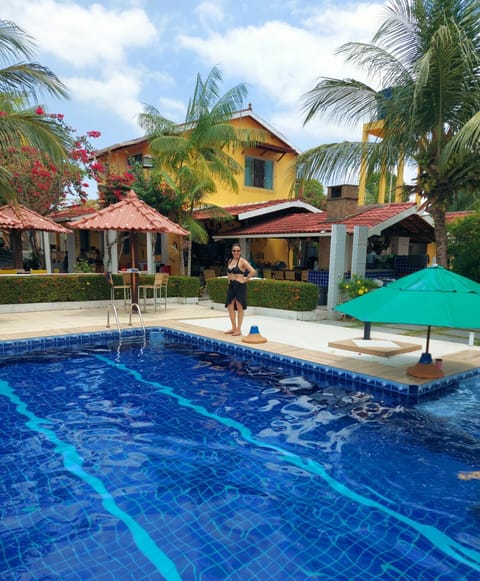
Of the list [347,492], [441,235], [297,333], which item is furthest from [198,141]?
[347,492]

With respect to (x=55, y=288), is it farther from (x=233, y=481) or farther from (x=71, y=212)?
(x=233, y=481)

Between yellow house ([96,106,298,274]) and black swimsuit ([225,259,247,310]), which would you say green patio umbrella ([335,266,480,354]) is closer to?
black swimsuit ([225,259,247,310])

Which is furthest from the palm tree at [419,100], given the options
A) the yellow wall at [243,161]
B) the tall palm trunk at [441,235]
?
the yellow wall at [243,161]

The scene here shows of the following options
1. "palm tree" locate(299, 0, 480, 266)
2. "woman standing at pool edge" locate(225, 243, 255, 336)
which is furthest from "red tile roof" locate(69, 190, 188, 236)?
"palm tree" locate(299, 0, 480, 266)

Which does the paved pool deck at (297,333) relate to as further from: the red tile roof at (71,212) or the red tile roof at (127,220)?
the red tile roof at (71,212)

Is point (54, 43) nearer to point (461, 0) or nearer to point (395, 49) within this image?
point (395, 49)

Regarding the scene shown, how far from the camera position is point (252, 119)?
76.1 feet

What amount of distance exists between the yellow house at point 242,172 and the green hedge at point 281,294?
7.16 metres

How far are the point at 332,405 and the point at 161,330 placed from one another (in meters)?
6.13

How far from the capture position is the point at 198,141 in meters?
17.3

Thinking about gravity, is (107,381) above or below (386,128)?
below

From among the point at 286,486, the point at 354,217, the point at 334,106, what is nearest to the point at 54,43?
the point at 334,106

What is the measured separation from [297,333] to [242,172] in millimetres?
13956

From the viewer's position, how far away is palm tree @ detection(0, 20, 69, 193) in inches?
388
